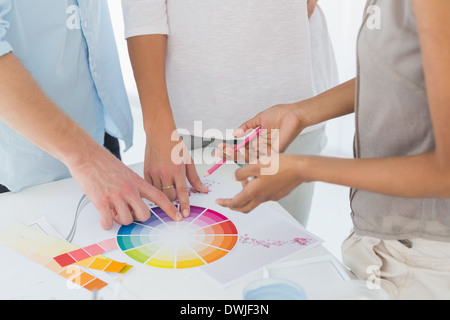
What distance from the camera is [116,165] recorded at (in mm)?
925

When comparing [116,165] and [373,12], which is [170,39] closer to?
[116,165]

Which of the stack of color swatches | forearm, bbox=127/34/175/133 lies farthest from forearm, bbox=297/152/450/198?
forearm, bbox=127/34/175/133

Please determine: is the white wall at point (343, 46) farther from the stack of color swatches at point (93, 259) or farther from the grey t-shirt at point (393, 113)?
the stack of color swatches at point (93, 259)

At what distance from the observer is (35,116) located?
2.82 feet

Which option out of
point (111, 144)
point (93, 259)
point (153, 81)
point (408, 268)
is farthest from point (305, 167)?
point (111, 144)

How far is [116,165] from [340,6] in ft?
6.38

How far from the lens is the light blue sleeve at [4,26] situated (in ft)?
2.76

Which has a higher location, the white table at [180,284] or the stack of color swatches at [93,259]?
the stack of color swatches at [93,259]

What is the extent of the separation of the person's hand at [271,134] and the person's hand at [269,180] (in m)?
0.16

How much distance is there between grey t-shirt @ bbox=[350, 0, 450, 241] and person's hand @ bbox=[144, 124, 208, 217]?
1.20 feet

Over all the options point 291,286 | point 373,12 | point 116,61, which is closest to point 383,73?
point 373,12

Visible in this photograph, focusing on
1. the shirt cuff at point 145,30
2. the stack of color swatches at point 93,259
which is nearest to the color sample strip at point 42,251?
the stack of color swatches at point 93,259

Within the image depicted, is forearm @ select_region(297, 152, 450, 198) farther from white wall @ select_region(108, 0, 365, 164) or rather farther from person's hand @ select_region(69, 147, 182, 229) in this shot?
white wall @ select_region(108, 0, 365, 164)

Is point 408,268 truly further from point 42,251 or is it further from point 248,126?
point 42,251
